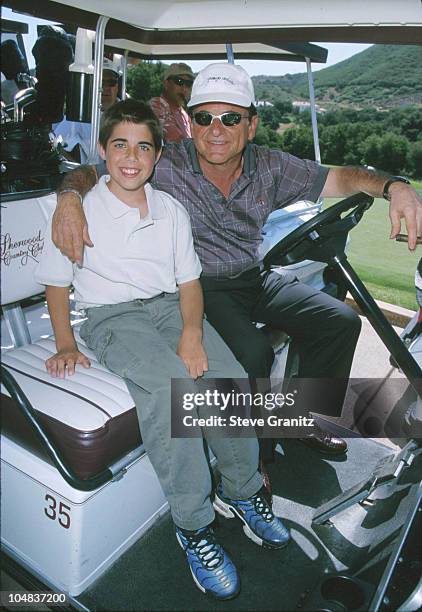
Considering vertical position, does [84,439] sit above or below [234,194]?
below

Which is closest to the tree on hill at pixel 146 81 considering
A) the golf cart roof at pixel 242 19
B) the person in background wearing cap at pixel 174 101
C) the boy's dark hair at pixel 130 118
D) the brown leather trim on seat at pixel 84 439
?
the person in background wearing cap at pixel 174 101

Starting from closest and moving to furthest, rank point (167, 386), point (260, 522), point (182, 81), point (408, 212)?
A: point (167, 386), point (408, 212), point (260, 522), point (182, 81)

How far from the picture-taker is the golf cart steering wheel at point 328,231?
5.73ft

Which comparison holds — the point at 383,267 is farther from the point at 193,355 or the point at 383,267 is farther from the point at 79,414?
the point at 79,414

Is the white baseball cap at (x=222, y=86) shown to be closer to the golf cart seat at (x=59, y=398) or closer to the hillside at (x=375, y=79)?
the hillside at (x=375, y=79)

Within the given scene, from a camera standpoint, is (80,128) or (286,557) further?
(80,128)

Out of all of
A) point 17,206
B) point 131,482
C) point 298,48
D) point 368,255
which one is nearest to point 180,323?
point 131,482

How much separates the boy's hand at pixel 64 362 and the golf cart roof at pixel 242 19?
1.08 meters

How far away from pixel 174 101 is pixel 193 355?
3155 mm

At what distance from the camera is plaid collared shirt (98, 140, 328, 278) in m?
1.96

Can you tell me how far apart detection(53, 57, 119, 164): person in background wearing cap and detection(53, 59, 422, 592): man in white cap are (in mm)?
1336

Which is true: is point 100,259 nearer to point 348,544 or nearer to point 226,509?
point 226,509

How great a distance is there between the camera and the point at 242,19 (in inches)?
78.3

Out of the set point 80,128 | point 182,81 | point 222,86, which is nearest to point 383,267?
point 222,86
